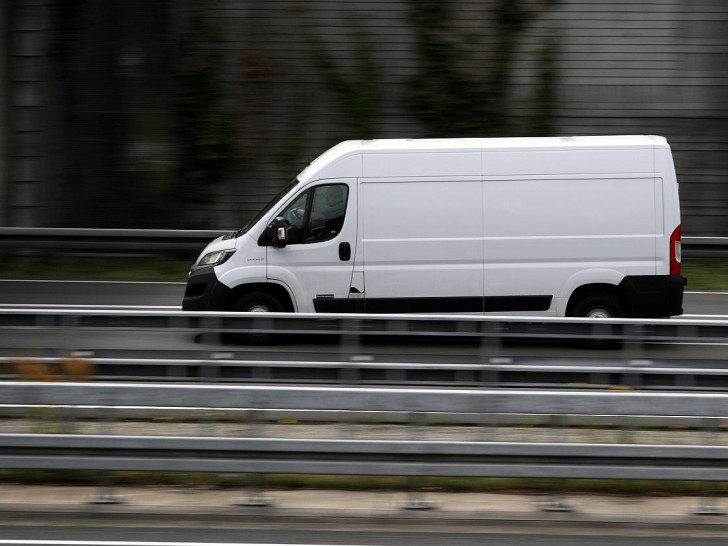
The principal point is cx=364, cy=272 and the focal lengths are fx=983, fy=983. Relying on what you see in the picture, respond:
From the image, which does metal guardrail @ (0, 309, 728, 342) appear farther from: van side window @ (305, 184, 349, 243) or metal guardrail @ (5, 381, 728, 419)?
van side window @ (305, 184, 349, 243)

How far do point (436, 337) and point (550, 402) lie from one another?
2.19 metres

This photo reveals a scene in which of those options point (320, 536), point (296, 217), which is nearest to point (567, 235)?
point (296, 217)

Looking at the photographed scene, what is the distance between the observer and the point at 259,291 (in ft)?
36.6

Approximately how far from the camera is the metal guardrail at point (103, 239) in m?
17.3

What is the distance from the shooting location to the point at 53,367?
7629mm

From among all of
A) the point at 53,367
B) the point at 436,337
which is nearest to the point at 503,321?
the point at 436,337

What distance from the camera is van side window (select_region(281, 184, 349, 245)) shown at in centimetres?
1103

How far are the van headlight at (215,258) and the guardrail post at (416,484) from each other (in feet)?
16.8

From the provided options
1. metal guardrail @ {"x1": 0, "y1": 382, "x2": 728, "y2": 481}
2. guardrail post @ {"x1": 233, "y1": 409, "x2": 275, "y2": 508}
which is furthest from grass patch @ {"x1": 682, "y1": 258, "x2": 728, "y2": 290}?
guardrail post @ {"x1": 233, "y1": 409, "x2": 275, "y2": 508}

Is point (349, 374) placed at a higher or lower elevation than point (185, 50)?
lower

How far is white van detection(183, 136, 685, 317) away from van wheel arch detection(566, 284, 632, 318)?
1cm

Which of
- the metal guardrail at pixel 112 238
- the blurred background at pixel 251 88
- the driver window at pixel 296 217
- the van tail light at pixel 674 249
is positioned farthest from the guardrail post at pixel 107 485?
the blurred background at pixel 251 88

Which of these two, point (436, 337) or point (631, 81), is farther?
point (631, 81)

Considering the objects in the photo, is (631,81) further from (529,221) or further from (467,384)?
(467,384)
